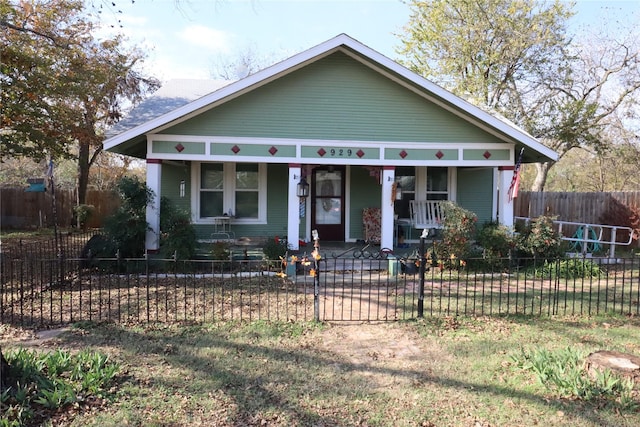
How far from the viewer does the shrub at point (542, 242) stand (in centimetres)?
1010

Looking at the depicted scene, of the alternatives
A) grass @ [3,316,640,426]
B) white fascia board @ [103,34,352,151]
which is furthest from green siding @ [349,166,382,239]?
grass @ [3,316,640,426]

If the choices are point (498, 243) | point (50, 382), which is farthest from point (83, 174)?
point (50, 382)

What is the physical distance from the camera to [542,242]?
10094 millimetres

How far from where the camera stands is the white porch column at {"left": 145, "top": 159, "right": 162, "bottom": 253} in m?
10.1

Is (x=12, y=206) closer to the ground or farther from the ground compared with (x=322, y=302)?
farther from the ground

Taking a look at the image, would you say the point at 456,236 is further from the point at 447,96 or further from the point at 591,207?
the point at 591,207

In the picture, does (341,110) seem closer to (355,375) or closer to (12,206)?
(355,375)

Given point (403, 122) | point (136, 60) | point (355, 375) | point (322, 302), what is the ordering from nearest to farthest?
point (355, 375)
point (322, 302)
point (403, 122)
point (136, 60)

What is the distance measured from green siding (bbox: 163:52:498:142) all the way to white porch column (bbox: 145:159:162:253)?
1278 millimetres

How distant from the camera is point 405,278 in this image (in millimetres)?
8820

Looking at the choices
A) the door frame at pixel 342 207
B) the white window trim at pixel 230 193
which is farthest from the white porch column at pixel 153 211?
the door frame at pixel 342 207

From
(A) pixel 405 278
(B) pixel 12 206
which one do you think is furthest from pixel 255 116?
(B) pixel 12 206

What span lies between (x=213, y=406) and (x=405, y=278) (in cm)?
565

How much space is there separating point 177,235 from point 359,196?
5.85 meters
